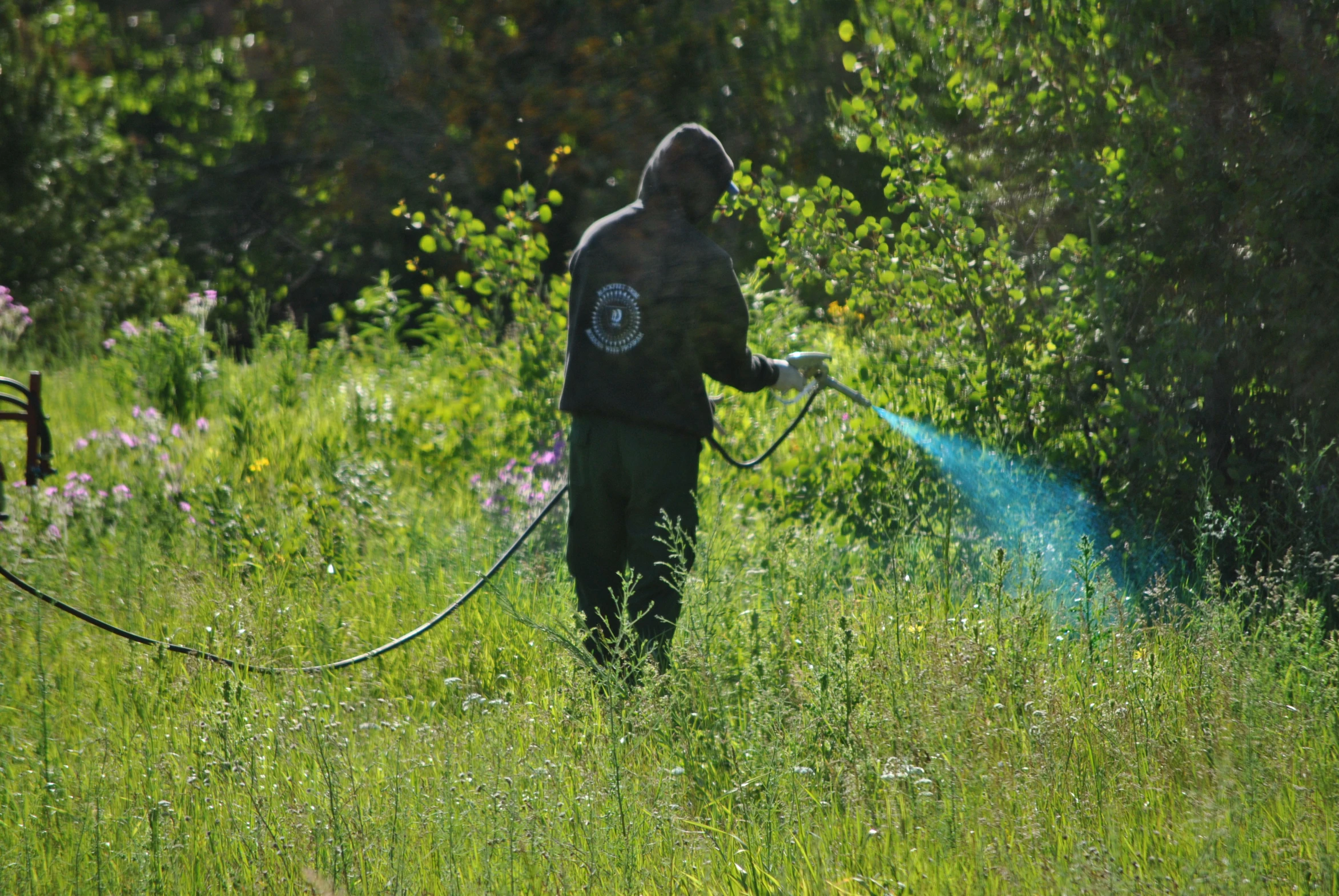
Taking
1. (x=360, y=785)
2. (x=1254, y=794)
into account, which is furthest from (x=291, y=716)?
(x=1254, y=794)

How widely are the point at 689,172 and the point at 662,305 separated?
16.6 inches

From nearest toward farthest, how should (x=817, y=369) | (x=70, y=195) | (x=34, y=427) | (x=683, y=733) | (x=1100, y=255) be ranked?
(x=683, y=733), (x=1100, y=255), (x=817, y=369), (x=34, y=427), (x=70, y=195)

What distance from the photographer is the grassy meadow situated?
2699 millimetres

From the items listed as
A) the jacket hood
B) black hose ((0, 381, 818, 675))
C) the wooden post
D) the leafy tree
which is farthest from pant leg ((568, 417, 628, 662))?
the leafy tree

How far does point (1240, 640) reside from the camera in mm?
3264

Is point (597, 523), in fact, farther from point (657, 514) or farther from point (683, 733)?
point (683, 733)

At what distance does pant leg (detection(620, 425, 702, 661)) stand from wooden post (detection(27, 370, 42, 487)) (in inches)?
90.3

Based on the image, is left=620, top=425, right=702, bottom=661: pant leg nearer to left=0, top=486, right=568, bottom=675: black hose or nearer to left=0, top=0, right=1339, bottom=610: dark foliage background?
left=0, top=486, right=568, bottom=675: black hose

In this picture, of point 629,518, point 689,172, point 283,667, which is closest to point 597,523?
point 629,518

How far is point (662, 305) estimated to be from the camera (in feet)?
12.0

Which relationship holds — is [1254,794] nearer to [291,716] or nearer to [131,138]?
[291,716]

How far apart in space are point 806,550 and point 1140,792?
62.5 inches

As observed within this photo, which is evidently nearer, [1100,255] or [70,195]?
[1100,255]

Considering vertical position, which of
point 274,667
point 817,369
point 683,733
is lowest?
point 683,733
